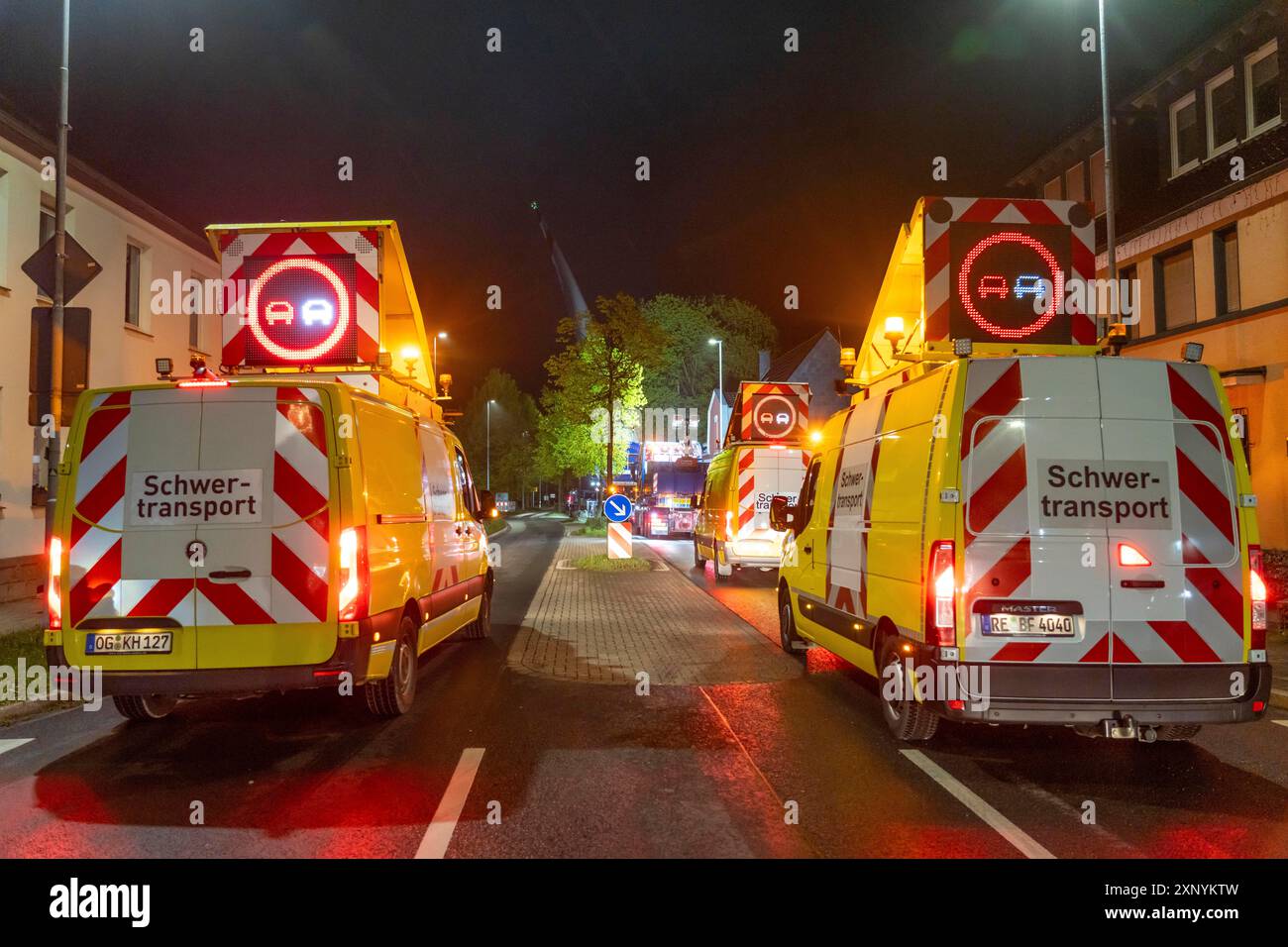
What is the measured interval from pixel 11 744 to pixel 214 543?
7.43 feet

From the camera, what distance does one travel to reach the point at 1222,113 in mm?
16391

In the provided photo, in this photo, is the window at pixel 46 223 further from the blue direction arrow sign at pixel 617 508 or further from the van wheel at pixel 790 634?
the van wheel at pixel 790 634

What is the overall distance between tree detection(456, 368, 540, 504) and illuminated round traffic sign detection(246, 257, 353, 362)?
78.5 metres

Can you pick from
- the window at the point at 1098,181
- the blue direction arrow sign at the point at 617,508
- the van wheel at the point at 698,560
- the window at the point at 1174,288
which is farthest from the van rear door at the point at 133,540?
the window at the point at 1098,181

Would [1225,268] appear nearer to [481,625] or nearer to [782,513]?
[782,513]

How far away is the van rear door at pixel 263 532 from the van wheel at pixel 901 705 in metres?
3.65

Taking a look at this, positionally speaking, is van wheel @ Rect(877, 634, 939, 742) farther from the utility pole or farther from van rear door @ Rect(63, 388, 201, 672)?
the utility pole

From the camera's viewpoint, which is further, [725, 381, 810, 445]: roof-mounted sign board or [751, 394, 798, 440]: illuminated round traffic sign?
[751, 394, 798, 440]: illuminated round traffic sign

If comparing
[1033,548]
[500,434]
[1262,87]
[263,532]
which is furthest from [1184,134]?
[500,434]

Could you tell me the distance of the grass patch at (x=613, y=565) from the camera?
789 inches

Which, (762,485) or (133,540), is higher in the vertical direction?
(762,485)

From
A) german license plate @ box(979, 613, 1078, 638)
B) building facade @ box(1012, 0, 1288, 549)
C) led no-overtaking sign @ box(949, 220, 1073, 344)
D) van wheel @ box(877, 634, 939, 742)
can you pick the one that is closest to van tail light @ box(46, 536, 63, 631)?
van wheel @ box(877, 634, 939, 742)

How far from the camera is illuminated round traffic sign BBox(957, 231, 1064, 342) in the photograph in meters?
6.82
